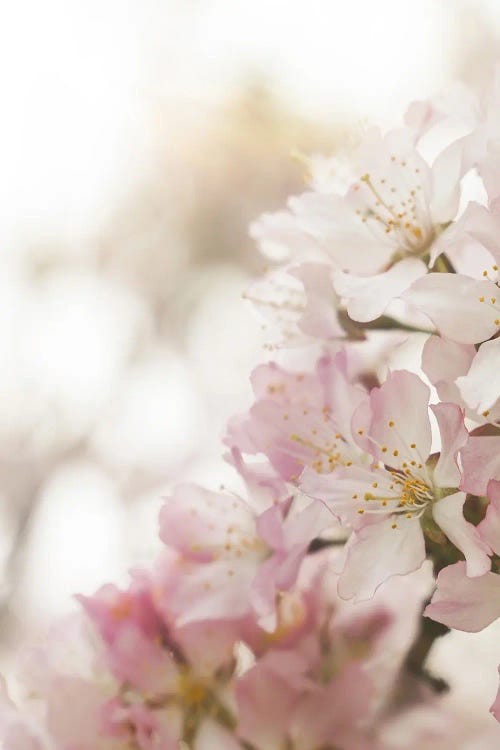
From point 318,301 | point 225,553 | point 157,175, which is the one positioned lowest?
point 157,175

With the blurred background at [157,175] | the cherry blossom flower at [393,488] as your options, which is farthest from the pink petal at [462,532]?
the blurred background at [157,175]

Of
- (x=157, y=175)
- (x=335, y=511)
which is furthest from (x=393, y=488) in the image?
(x=157, y=175)

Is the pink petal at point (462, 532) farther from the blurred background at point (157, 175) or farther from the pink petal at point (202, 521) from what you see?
the blurred background at point (157, 175)

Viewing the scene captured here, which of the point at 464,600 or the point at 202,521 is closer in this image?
the point at 464,600

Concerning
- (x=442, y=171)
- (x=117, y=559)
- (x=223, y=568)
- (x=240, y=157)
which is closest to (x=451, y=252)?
(x=442, y=171)

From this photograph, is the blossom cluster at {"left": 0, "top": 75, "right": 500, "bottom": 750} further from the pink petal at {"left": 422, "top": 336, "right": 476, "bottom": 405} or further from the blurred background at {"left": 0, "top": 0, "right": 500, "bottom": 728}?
the blurred background at {"left": 0, "top": 0, "right": 500, "bottom": 728}

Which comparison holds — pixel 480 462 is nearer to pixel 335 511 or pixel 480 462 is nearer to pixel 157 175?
pixel 335 511

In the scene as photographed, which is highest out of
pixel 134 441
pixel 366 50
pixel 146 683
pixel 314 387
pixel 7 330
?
pixel 314 387

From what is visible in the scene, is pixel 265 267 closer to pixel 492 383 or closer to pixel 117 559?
pixel 492 383
